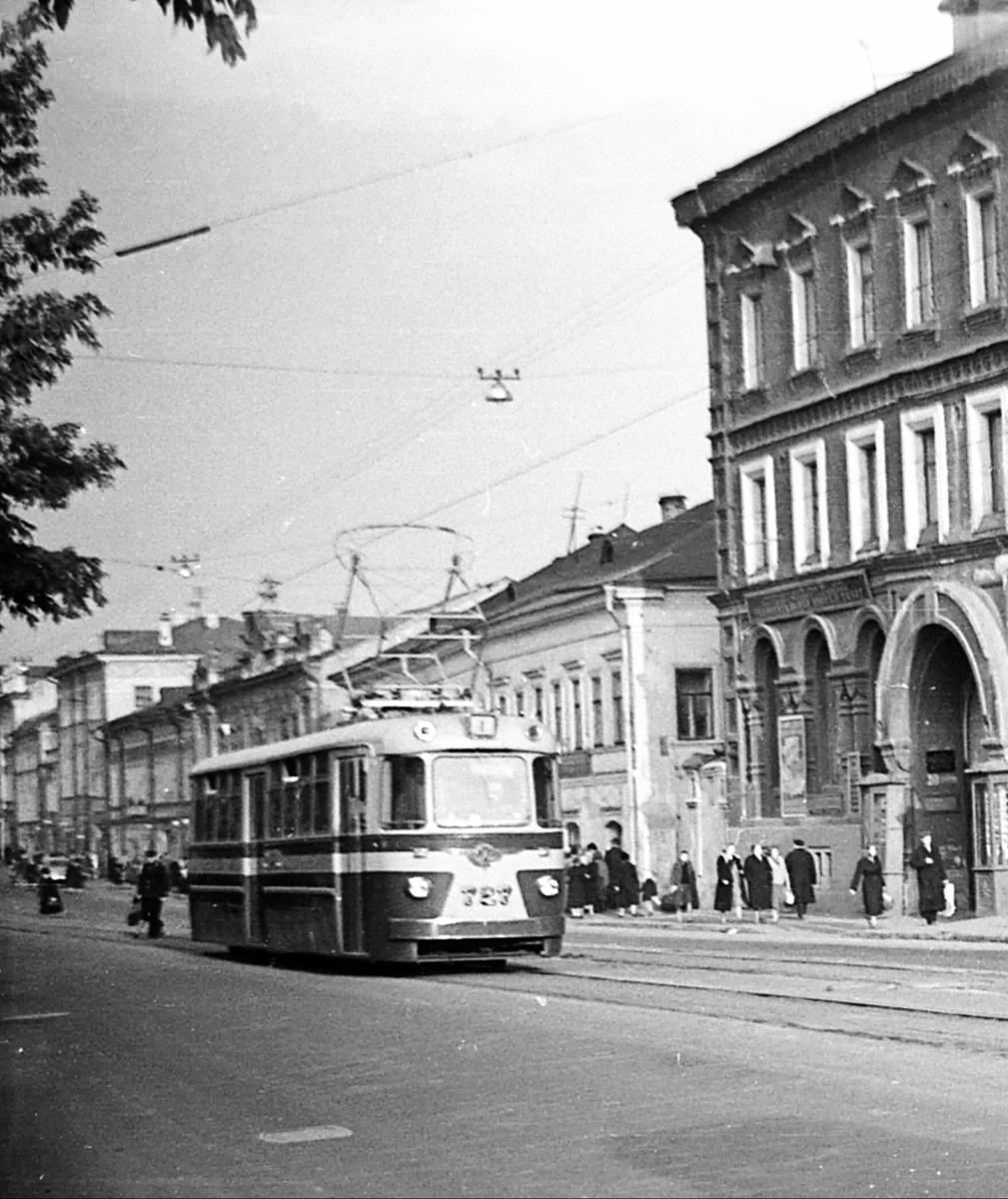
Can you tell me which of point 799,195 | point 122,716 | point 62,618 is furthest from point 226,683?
point 62,618

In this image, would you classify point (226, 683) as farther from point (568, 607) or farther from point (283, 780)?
point (283, 780)

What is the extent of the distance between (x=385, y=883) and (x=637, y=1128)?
13283mm

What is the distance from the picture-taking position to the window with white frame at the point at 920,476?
139 ft

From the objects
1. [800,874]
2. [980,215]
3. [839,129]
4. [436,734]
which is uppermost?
[839,129]

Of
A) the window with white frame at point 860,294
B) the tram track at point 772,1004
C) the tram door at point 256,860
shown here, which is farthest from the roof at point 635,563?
the tram track at point 772,1004

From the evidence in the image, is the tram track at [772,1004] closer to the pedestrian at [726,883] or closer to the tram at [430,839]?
the tram at [430,839]

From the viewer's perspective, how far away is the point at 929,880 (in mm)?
37875

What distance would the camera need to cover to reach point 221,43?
907 centimetres

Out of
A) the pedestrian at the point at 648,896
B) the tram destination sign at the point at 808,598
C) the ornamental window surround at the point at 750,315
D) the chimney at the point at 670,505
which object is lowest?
the pedestrian at the point at 648,896

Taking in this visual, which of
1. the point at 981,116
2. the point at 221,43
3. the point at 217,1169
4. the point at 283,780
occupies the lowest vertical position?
the point at 217,1169

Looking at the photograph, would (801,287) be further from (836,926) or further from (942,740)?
(836,926)

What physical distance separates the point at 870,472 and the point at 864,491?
1.17 feet

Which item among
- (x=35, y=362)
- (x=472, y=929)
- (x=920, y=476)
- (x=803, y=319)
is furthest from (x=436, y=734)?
(x=803, y=319)

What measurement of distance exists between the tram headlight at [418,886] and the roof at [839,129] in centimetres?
1938
